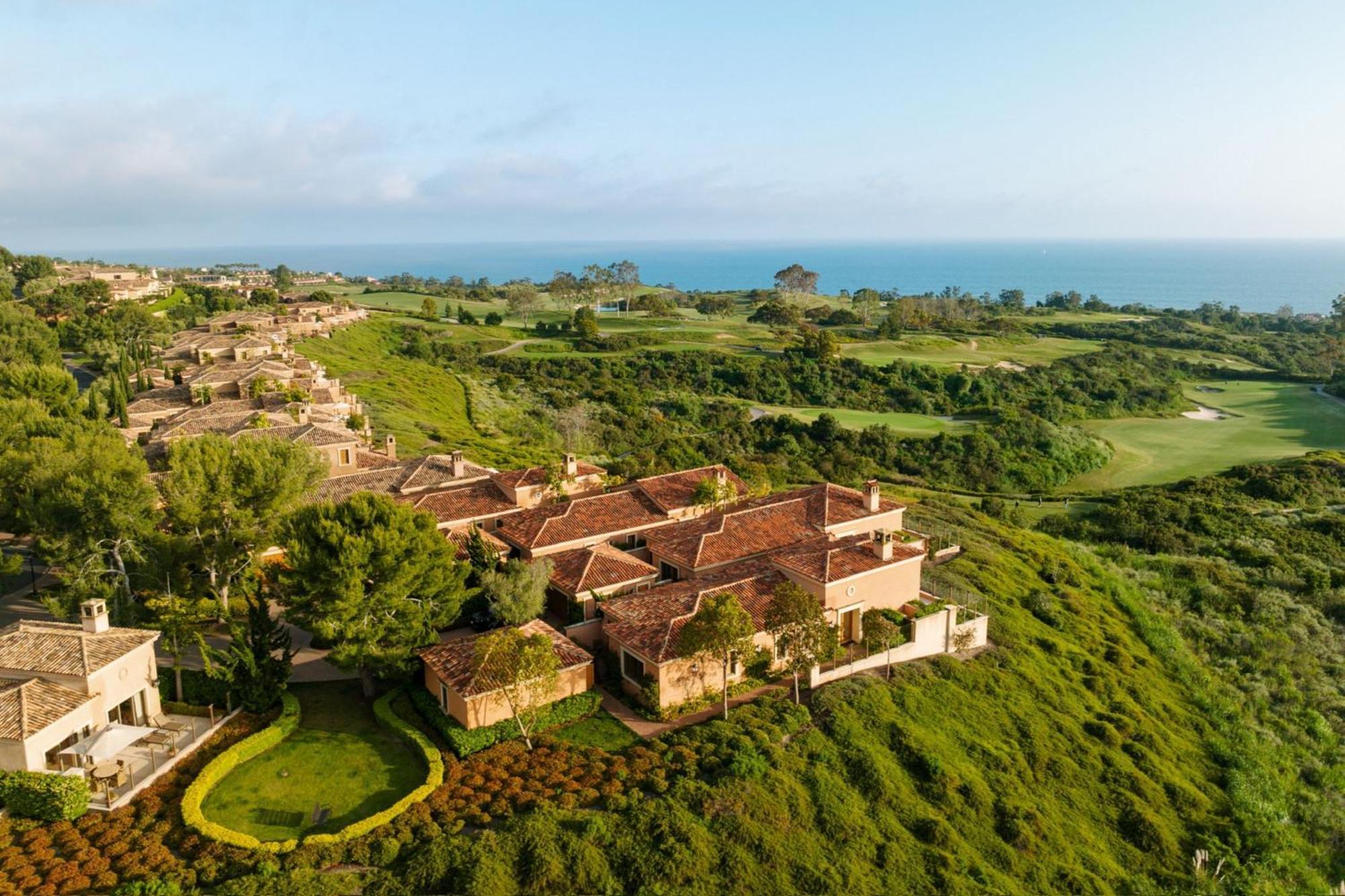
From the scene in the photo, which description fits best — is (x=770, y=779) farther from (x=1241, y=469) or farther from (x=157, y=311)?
(x=157, y=311)

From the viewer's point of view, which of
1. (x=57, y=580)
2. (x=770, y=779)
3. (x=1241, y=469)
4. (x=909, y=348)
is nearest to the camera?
(x=770, y=779)

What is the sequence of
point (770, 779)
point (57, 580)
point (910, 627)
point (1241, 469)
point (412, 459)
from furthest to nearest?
point (1241, 469) → point (412, 459) → point (57, 580) → point (910, 627) → point (770, 779)

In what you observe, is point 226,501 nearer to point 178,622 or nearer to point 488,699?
point 178,622

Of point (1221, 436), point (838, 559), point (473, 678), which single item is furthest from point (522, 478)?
point (1221, 436)

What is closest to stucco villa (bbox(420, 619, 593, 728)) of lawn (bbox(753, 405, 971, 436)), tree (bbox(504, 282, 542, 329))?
lawn (bbox(753, 405, 971, 436))

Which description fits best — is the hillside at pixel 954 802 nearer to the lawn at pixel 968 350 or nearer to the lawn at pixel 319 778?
the lawn at pixel 319 778

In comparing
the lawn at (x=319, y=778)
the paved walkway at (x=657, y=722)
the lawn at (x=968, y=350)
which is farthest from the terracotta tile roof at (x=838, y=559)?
the lawn at (x=968, y=350)

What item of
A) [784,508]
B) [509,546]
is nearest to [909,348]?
[784,508]
